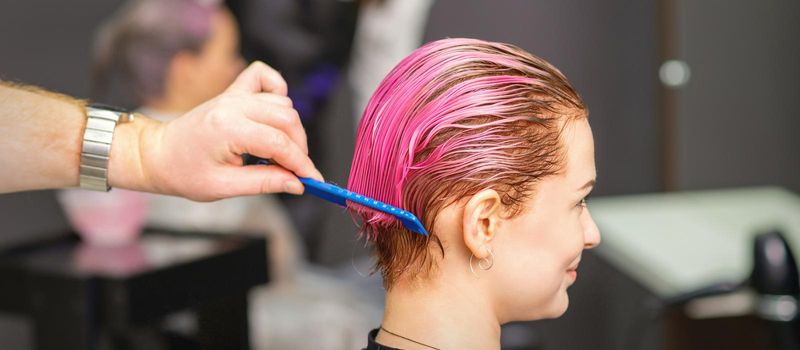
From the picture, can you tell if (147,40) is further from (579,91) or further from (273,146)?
(273,146)

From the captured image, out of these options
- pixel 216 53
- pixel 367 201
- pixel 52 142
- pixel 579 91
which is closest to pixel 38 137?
pixel 52 142

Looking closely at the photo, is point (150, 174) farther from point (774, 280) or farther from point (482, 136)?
point (774, 280)

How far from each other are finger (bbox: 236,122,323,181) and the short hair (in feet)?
0.26

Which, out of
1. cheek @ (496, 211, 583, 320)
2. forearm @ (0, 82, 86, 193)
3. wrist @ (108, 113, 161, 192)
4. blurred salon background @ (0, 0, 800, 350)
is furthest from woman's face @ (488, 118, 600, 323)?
blurred salon background @ (0, 0, 800, 350)

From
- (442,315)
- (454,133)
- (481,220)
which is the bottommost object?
(442,315)

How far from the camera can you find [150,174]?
1049mm

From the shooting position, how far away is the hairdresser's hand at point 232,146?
968 millimetres

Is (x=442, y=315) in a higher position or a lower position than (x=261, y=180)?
lower

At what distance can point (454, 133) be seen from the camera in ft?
3.13

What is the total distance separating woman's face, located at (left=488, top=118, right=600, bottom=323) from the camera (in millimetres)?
998

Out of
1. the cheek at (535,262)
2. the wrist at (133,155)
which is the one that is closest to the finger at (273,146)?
the wrist at (133,155)

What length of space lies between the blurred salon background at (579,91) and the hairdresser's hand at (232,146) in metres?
0.97

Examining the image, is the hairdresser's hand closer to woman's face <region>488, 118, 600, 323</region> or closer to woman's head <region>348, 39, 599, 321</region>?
woman's head <region>348, 39, 599, 321</region>

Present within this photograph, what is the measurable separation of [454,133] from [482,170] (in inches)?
2.1
